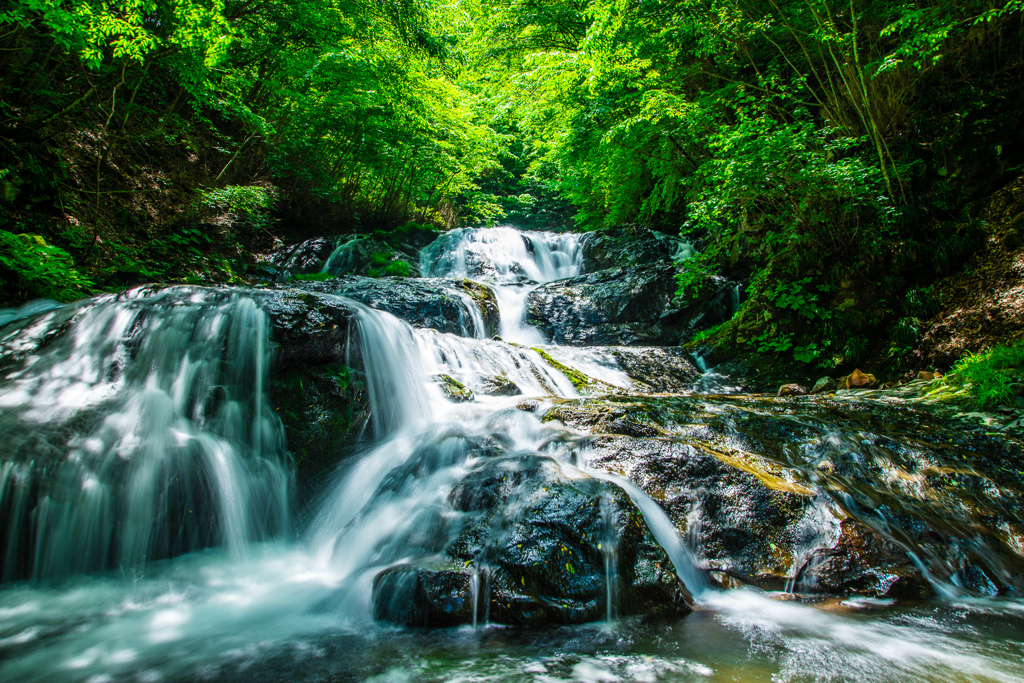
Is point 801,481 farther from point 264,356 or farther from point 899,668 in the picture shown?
point 264,356

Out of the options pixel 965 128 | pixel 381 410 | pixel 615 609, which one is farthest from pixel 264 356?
pixel 965 128

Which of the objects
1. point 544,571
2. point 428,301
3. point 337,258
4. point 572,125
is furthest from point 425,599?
point 337,258

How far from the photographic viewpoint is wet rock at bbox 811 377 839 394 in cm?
604

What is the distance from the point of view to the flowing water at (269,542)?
75.0 inches

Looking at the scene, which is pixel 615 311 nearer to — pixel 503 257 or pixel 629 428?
pixel 503 257

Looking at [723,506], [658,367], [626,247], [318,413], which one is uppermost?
[626,247]

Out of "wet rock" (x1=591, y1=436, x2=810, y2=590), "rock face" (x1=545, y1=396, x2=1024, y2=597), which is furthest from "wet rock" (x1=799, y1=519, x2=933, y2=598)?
"wet rock" (x1=591, y1=436, x2=810, y2=590)

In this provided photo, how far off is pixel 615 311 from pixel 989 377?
18.0ft

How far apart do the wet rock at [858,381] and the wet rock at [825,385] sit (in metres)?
0.09

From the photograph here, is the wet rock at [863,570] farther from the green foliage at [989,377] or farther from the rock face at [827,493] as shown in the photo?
the green foliage at [989,377]

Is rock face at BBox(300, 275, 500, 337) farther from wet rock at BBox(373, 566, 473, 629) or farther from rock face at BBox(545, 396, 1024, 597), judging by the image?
wet rock at BBox(373, 566, 473, 629)

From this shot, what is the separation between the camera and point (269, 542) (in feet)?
11.0

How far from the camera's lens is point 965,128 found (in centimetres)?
603

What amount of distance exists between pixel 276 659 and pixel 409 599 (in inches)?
23.7
